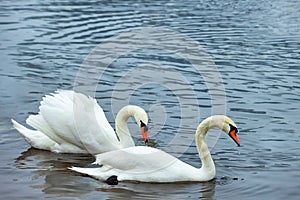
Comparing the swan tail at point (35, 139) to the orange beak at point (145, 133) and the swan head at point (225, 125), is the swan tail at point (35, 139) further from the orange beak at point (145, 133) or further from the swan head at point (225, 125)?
the swan head at point (225, 125)

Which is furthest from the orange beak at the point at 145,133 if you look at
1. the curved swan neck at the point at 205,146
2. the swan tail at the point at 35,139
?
the swan tail at the point at 35,139

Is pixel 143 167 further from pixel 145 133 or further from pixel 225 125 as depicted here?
pixel 225 125

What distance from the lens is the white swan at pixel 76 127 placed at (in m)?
10.5

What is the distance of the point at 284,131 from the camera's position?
471 inches

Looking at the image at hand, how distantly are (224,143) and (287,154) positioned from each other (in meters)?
1.08

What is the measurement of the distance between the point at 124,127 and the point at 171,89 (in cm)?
418

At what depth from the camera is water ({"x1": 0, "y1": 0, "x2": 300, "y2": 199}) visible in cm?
957

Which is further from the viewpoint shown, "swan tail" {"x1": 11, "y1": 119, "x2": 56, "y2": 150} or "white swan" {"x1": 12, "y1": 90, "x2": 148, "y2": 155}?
"swan tail" {"x1": 11, "y1": 119, "x2": 56, "y2": 150}

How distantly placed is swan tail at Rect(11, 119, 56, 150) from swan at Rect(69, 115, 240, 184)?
141 cm

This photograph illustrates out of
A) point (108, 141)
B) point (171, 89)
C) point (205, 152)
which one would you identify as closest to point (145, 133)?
point (108, 141)

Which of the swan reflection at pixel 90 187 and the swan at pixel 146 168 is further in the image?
the swan at pixel 146 168

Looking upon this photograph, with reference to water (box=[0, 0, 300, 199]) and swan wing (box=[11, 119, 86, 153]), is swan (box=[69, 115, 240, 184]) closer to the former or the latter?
water (box=[0, 0, 300, 199])

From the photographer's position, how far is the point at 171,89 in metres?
14.9

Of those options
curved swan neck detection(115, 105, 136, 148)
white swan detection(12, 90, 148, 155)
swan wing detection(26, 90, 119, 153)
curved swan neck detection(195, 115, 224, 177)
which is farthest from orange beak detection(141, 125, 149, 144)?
curved swan neck detection(195, 115, 224, 177)
